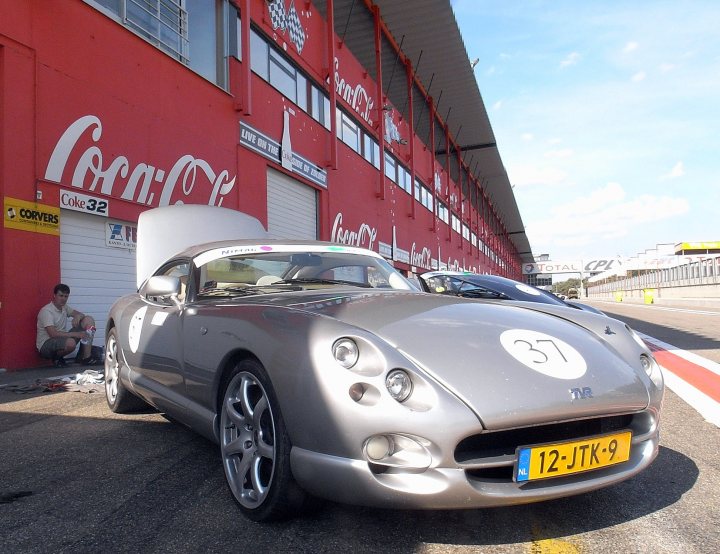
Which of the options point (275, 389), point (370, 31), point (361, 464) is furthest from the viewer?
point (370, 31)

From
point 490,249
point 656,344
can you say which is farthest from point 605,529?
point 490,249

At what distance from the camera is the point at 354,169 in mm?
17281

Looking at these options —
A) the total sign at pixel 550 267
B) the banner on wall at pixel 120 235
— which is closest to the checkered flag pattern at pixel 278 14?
the banner on wall at pixel 120 235

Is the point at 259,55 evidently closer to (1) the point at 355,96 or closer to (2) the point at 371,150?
(1) the point at 355,96

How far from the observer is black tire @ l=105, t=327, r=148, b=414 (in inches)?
161

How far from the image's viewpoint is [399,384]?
198 centimetres

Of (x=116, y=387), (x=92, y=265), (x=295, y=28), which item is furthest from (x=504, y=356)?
(x=295, y=28)

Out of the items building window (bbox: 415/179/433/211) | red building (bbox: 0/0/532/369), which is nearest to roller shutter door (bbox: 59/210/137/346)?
red building (bbox: 0/0/532/369)

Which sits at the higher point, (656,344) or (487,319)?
(487,319)

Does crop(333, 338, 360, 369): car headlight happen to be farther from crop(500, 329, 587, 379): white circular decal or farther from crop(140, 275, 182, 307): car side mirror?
crop(140, 275, 182, 307): car side mirror

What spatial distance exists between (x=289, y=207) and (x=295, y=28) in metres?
4.37

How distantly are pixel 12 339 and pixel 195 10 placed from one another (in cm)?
668

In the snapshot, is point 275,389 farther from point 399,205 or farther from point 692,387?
point 399,205

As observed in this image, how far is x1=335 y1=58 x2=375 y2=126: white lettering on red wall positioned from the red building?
64 millimetres
